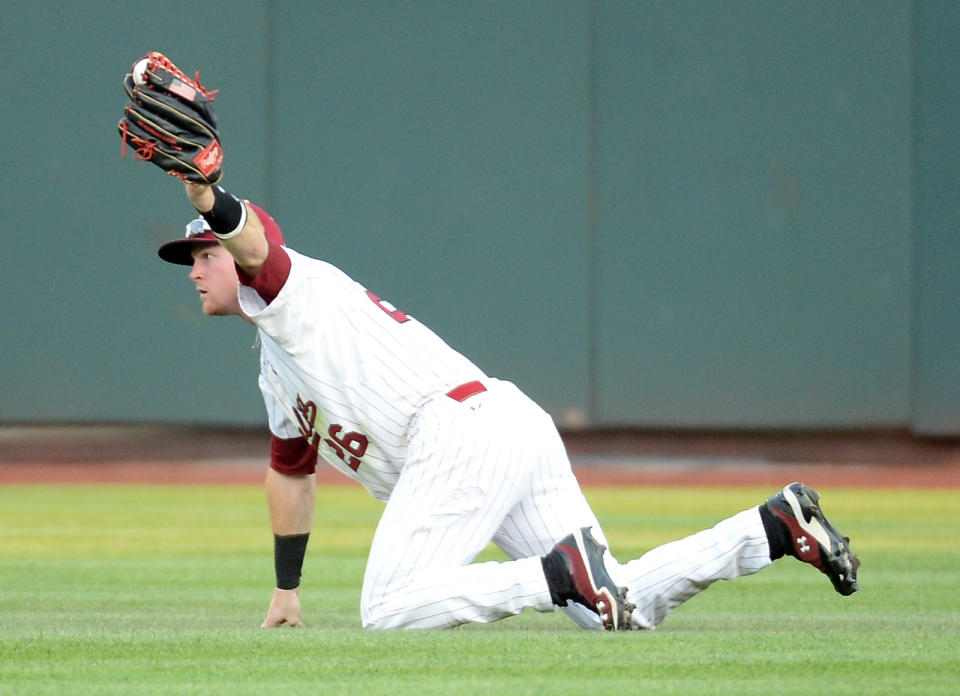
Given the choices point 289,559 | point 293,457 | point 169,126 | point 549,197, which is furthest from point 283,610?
point 549,197

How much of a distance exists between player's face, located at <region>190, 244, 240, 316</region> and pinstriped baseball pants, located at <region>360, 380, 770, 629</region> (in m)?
0.55

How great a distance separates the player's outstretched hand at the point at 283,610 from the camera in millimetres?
3996

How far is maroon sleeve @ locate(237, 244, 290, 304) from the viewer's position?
11.4 ft

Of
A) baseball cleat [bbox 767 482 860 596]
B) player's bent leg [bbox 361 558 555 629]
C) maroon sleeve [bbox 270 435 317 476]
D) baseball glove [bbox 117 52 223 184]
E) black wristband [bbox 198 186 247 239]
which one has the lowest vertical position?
player's bent leg [bbox 361 558 555 629]

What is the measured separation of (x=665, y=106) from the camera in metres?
10.6

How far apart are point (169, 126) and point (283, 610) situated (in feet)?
4.45

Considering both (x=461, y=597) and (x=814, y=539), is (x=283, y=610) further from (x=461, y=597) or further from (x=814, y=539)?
(x=814, y=539)

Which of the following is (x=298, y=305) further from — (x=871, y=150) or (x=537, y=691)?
(x=871, y=150)

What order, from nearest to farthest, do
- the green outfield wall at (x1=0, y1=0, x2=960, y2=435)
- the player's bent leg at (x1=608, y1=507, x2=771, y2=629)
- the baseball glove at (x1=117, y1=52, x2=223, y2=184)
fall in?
the baseball glove at (x1=117, y1=52, x2=223, y2=184) < the player's bent leg at (x1=608, y1=507, x2=771, y2=629) < the green outfield wall at (x1=0, y1=0, x2=960, y2=435)

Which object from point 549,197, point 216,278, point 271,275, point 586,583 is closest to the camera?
point 586,583

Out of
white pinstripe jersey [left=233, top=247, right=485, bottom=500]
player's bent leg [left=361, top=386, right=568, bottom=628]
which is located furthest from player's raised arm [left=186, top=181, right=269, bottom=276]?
player's bent leg [left=361, top=386, right=568, bottom=628]

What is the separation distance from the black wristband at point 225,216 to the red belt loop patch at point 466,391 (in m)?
0.67

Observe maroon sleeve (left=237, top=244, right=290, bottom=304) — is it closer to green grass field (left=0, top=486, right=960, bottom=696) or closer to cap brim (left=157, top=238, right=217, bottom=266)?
cap brim (left=157, top=238, right=217, bottom=266)

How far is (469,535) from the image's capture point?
361 centimetres
